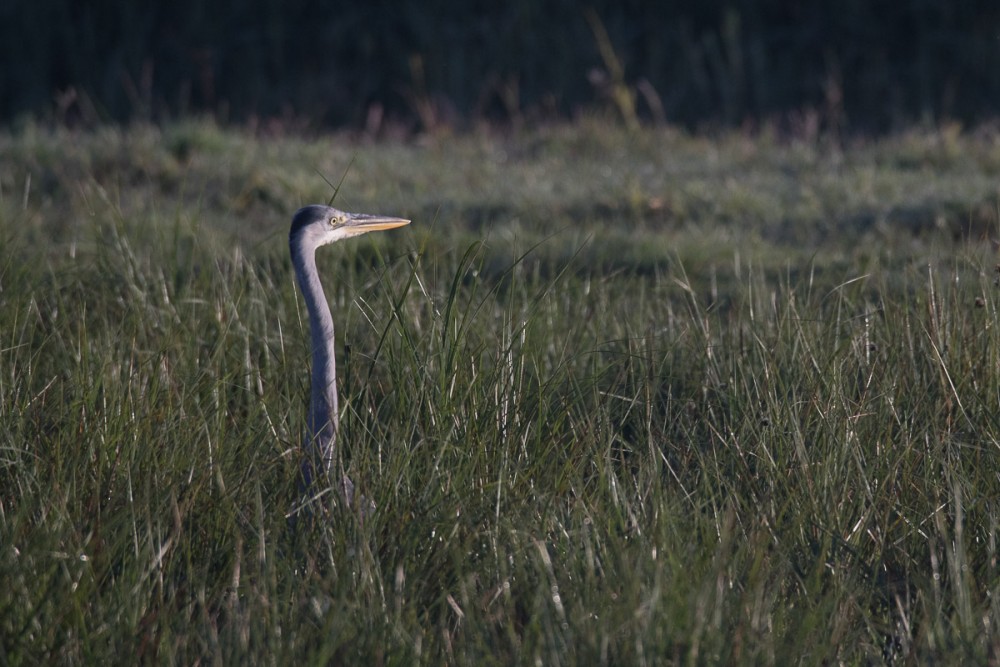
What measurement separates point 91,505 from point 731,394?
1723 mm

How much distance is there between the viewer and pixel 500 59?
10.1 meters

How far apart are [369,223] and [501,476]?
3.13 ft

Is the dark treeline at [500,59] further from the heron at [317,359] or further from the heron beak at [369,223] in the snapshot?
the heron at [317,359]

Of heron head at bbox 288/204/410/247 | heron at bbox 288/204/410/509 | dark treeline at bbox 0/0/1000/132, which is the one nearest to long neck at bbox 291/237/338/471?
heron at bbox 288/204/410/509

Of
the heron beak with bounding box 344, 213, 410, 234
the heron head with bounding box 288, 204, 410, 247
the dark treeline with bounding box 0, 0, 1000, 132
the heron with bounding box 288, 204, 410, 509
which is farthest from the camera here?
the dark treeline with bounding box 0, 0, 1000, 132

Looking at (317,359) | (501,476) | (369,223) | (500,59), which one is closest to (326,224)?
(369,223)

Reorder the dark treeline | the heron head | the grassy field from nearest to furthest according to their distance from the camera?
the grassy field → the heron head → the dark treeline

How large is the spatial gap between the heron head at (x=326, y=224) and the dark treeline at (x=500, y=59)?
5808 millimetres

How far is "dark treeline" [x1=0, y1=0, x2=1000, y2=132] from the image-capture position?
31.6 ft

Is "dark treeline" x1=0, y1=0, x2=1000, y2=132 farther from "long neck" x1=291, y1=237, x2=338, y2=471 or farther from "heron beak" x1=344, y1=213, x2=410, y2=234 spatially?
"long neck" x1=291, y1=237, x2=338, y2=471

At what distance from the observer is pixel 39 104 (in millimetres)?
10422

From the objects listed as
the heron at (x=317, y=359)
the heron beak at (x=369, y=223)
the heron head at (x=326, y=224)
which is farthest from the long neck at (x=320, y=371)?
the heron beak at (x=369, y=223)

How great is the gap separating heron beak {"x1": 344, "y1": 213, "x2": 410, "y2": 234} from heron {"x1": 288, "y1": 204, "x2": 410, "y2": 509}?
125 mm

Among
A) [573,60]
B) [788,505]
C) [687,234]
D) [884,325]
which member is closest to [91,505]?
[788,505]
